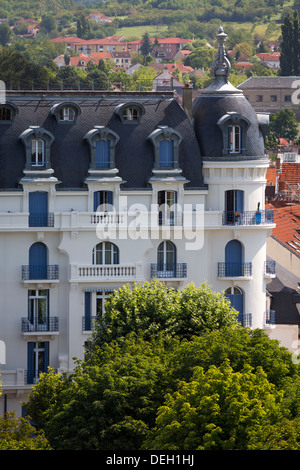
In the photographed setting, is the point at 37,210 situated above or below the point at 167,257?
above

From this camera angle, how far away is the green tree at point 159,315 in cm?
7444

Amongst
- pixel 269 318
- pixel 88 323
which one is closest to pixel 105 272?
pixel 88 323

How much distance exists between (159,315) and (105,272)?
5.96m

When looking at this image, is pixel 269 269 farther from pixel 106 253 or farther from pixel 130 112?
pixel 130 112

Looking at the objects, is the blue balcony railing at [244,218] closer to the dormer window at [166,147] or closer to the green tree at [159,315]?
the dormer window at [166,147]

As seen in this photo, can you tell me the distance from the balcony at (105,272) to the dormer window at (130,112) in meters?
6.72

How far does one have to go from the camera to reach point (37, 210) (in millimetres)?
79750

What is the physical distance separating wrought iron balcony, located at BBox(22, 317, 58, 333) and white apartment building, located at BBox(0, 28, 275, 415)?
0.04 meters

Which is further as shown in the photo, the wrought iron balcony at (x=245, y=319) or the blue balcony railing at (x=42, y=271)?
the wrought iron balcony at (x=245, y=319)

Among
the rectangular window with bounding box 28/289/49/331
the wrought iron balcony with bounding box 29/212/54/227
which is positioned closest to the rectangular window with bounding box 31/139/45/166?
the wrought iron balcony with bounding box 29/212/54/227

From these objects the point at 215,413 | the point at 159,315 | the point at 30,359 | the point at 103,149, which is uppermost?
the point at 103,149

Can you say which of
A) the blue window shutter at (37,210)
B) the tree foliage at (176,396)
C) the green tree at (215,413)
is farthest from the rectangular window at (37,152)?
the green tree at (215,413)
